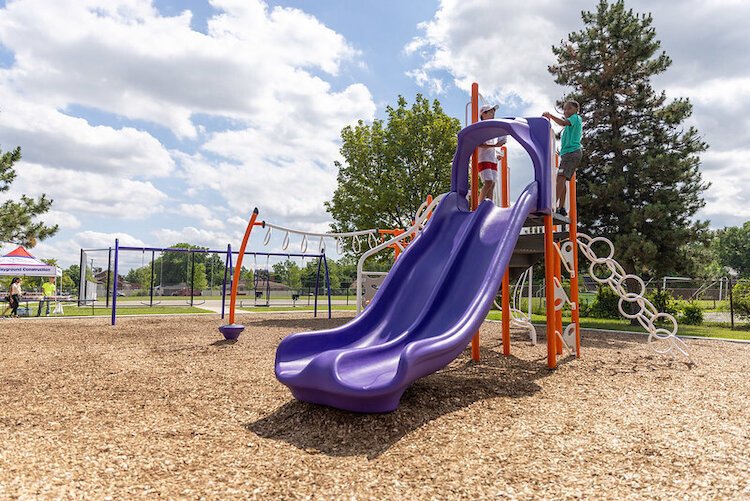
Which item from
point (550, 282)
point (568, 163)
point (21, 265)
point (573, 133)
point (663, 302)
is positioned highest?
point (573, 133)

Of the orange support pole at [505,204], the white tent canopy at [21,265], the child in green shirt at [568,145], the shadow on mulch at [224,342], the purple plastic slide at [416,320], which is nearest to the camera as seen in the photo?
the purple plastic slide at [416,320]

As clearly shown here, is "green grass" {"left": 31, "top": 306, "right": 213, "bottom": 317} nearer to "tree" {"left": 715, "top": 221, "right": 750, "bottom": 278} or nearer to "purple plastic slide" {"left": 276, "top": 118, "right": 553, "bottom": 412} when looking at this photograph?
"purple plastic slide" {"left": 276, "top": 118, "right": 553, "bottom": 412}

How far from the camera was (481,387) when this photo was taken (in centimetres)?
575

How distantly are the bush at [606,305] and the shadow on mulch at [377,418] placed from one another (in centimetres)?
1737

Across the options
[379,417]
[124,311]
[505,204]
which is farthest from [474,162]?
[124,311]

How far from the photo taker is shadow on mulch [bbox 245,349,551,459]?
4.00 metres

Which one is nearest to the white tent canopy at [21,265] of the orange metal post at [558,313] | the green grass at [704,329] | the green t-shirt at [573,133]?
the orange metal post at [558,313]

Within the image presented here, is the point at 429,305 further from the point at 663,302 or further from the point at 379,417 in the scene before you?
the point at 663,302

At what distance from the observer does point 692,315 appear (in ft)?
59.0

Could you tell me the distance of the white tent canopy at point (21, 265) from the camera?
17.8m

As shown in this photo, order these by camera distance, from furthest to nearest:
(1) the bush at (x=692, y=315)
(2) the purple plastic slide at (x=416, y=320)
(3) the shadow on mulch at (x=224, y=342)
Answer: (1) the bush at (x=692, y=315) → (3) the shadow on mulch at (x=224, y=342) → (2) the purple plastic slide at (x=416, y=320)

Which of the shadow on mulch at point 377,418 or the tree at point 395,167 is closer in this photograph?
the shadow on mulch at point 377,418

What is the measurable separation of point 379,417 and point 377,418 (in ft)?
0.09

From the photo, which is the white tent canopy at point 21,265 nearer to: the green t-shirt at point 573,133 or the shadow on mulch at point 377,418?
the shadow on mulch at point 377,418
